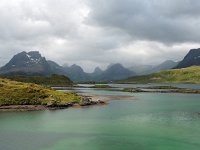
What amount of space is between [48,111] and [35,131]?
4397 cm

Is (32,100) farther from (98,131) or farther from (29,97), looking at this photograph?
(98,131)

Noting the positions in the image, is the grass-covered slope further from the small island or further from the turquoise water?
the turquoise water

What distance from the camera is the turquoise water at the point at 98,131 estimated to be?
68438 mm

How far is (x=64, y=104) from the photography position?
14300 cm

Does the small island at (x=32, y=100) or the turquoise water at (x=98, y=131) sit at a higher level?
the small island at (x=32, y=100)

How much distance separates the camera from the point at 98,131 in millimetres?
84562

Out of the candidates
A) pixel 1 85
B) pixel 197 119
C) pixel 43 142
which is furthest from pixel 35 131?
pixel 1 85

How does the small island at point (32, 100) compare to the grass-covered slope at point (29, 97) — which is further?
the grass-covered slope at point (29, 97)

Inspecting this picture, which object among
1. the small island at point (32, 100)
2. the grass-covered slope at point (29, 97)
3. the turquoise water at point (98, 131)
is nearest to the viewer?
the turquoise water at point (98, 131)

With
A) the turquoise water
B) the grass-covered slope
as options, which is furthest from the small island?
the turquoise water

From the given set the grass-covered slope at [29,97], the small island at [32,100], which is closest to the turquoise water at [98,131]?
the small island at [32,100]

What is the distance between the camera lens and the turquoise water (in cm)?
6844

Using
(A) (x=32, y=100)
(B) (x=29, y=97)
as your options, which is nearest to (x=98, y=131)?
(A) (x=32, y=100)

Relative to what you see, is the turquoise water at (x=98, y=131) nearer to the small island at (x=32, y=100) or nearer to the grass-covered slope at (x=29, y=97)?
the small island at (x=32, y=100)
